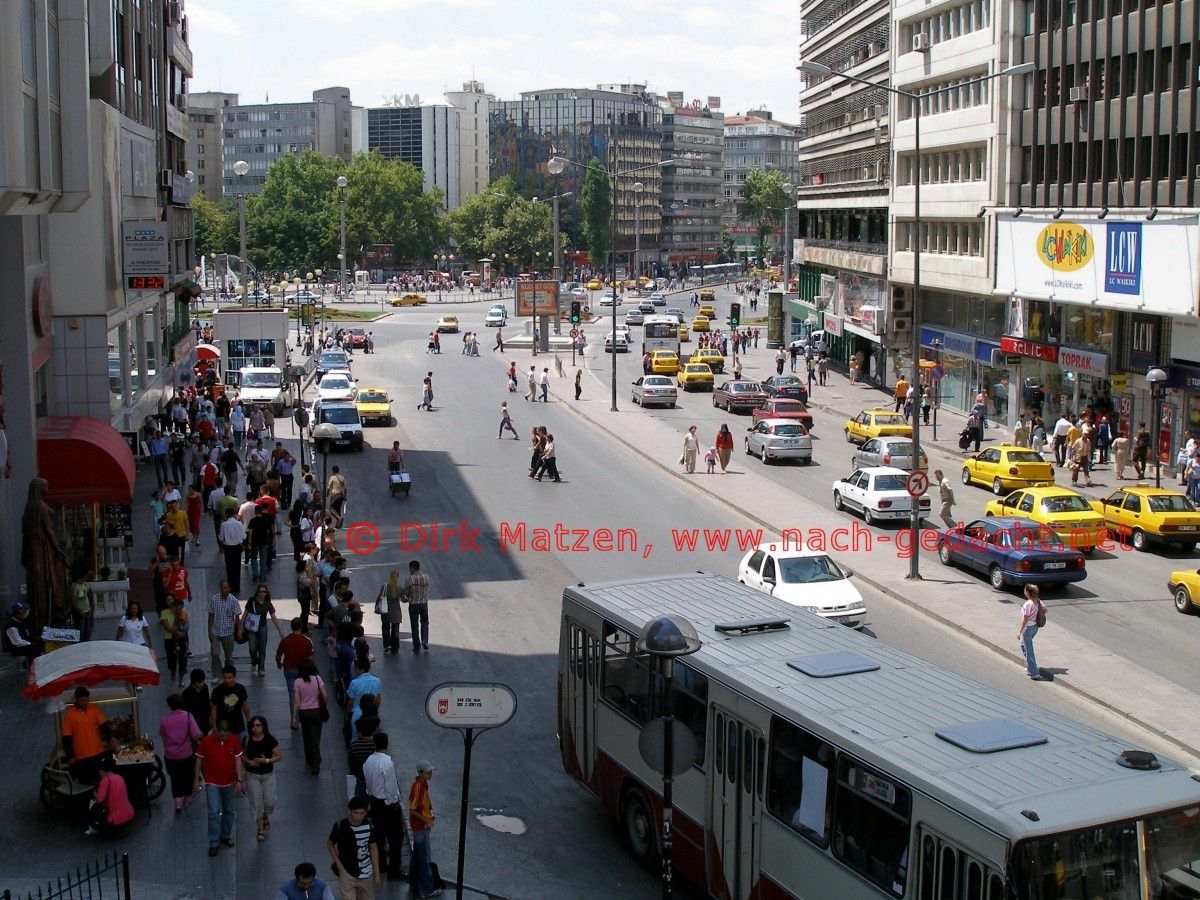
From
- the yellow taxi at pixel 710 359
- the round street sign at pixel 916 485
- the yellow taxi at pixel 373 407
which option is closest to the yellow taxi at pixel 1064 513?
the round street sign at pixel 916 485

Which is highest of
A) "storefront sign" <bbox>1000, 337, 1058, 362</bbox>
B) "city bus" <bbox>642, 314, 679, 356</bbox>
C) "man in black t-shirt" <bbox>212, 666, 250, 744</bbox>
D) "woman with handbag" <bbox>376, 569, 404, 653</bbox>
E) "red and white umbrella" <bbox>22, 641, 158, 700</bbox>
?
"storefront sign" <bbox>1000, 337, 1058, 362</bbox>

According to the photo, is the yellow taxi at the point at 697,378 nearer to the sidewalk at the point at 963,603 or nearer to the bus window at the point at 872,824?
the sidewalk at the point at 963,603

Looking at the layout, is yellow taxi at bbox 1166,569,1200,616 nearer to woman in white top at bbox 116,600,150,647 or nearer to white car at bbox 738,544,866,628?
white car at bbox 738,544,866,628

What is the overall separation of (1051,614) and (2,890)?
18877 mm

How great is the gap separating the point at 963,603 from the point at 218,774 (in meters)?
16.2

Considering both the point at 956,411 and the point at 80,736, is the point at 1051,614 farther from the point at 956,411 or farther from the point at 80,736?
the point at 956,411

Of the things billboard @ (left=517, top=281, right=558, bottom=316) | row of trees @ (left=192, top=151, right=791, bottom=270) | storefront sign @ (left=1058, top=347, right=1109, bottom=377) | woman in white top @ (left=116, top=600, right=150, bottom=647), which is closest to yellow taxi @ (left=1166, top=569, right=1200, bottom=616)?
woman in white top @ (left=116, top=600, right=150, bottom=647)

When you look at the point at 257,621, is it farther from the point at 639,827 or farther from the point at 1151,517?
the point at 1151,517

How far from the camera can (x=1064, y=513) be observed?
31109mm

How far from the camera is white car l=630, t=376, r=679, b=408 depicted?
194 feet

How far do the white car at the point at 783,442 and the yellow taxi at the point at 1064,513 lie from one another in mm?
12208

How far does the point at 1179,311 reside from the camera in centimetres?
3853

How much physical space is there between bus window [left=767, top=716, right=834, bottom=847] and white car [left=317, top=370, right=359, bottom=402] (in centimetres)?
4129

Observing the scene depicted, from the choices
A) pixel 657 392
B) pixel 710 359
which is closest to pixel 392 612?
pixel 657 392
